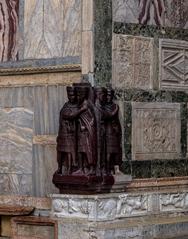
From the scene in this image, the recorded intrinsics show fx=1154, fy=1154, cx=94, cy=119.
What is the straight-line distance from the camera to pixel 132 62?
15383 millimetres

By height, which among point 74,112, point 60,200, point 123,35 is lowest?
point 60,200

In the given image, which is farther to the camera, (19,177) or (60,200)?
(19,177)

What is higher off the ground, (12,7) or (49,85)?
(12,7)

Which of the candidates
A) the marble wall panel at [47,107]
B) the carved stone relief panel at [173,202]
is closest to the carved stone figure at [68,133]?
the marble wall panel at [47,107]

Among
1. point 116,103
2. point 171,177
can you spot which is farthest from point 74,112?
point 171,177

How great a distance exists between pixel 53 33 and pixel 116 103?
1274mm

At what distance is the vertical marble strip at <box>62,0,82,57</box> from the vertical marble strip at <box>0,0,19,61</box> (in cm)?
85

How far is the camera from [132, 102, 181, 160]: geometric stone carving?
15430 millimetres

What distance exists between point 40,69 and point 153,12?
1794mm

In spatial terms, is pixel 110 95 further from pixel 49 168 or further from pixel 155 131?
pixel 49 168

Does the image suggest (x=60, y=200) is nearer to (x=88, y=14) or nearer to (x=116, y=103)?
(x=116, y=103)

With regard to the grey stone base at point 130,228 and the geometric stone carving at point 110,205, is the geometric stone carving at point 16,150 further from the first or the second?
the grey stone base at point 130,228

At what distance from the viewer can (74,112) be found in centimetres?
1457

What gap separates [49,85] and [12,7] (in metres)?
1.32
